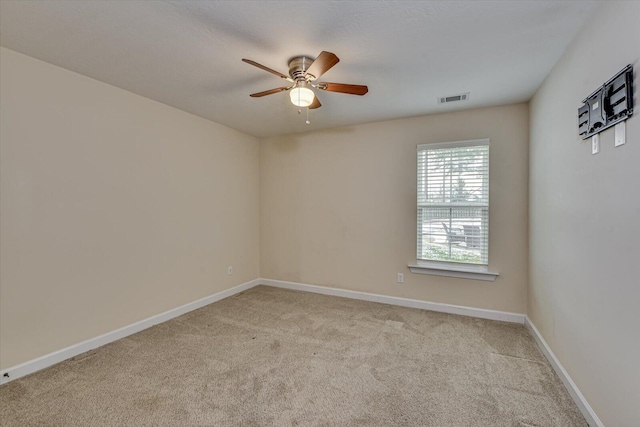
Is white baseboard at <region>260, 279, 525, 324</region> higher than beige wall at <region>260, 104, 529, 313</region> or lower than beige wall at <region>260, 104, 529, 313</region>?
lower

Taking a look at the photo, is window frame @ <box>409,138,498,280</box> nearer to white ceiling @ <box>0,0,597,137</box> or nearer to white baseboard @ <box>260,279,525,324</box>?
white baseboard @ <box>260,279,525,324</box>

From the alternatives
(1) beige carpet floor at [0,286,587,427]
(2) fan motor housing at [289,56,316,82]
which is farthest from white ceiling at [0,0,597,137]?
(1) beige carpet floor at [0,286,587,427]

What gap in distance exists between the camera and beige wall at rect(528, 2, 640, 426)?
136cm

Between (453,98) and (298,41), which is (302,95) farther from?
(453,98)

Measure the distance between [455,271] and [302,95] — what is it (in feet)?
8.95

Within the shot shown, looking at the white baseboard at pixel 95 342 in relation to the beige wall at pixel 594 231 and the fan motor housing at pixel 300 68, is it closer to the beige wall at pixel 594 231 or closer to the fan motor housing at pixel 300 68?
the fan motor housing at pixel 300 68

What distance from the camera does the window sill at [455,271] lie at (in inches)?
131

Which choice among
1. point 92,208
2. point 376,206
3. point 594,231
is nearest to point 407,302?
point 376,206

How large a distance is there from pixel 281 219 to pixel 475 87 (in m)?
3.20

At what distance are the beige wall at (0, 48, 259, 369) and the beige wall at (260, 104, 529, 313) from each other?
1099 mm

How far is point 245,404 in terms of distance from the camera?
6.24ft

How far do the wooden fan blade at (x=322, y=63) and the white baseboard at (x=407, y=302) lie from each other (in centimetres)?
299

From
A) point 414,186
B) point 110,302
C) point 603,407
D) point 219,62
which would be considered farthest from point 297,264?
point 603,407

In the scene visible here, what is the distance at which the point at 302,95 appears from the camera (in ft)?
7.31
